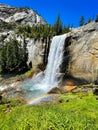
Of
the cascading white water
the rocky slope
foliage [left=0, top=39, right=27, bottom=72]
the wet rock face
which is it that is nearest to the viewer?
the wet rock face

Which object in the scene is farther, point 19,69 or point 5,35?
point 5,35

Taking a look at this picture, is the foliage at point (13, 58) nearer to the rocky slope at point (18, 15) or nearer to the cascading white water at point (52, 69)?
the cascading white water at point (52, 69)

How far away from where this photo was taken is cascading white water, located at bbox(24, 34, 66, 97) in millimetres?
38509

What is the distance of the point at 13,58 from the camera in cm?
5119

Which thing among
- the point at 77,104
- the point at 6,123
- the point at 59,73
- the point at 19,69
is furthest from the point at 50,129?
the point at 19,69

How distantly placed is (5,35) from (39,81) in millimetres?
31048

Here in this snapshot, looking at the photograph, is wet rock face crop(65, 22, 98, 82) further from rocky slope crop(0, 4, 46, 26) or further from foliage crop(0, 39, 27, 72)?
rocky slope crop(0, 4, 46, 26)

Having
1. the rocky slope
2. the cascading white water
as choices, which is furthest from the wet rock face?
the rocky slope

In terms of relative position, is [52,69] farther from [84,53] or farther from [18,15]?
[18,15]

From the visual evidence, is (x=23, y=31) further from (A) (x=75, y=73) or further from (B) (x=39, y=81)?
(A) (x=75, y=73)

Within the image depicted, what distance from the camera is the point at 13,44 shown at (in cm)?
5200

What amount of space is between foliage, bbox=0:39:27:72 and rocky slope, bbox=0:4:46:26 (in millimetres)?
62105

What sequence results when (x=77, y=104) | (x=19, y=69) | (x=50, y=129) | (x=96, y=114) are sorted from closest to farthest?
(x=50, y=129)
(x=96, y=114)
(x=77, y=104)
(x=19, y=69)

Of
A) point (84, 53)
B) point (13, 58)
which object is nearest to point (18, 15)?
point (13, 58)
